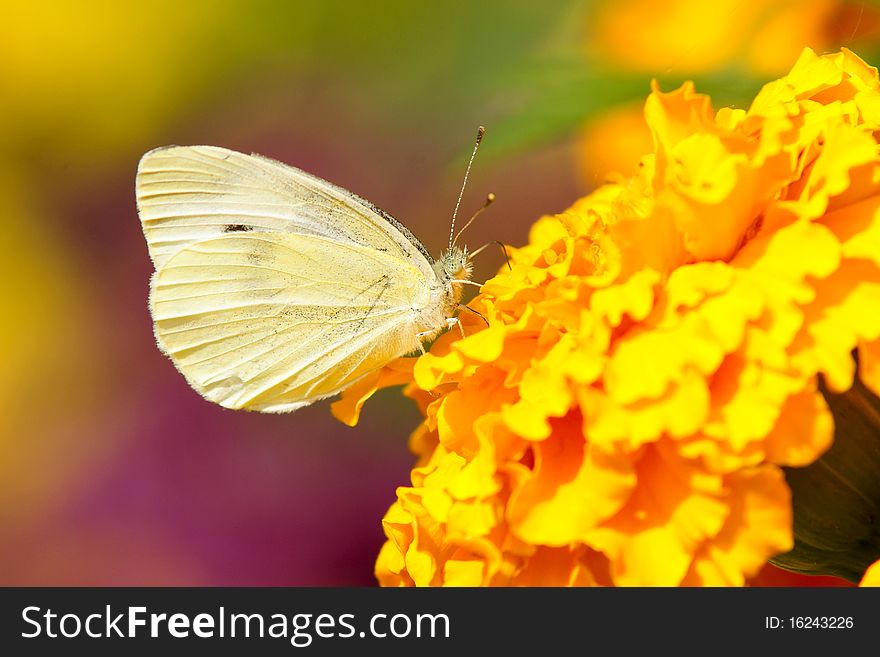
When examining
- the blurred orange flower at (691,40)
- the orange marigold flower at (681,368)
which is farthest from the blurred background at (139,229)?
the orange marigold flower at (681,368)

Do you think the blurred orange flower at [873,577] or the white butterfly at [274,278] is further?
the white butterfly at [274,278]

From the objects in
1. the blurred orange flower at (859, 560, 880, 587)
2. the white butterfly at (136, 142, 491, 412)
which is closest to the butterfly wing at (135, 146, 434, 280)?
the white butterfly at (136, 142, 491, 412)

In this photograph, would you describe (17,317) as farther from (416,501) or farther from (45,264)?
(416,501)

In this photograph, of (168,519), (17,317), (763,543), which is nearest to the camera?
(763,543)

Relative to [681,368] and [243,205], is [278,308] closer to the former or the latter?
[243,205]

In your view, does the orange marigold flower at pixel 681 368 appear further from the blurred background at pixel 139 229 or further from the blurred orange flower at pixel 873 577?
the blurred background at pixel 139 229

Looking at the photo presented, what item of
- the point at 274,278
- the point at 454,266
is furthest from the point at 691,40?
the point at 274,278
